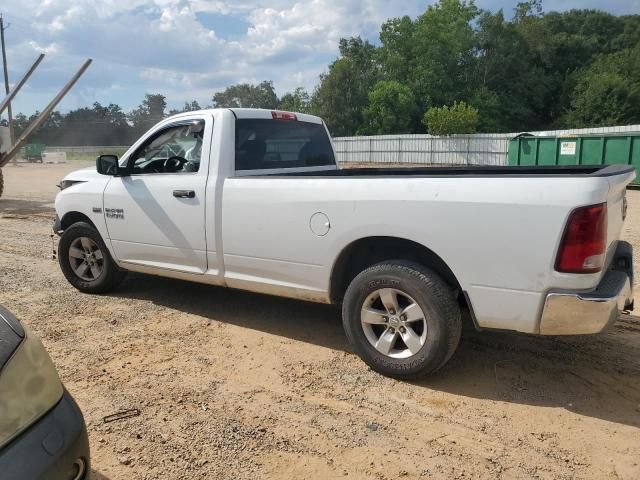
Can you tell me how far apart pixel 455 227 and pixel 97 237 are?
3816 mm

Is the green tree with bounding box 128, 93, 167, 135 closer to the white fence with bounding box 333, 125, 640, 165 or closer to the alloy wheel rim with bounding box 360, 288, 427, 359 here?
the white fence with bounding box 333, 125, 640, 165

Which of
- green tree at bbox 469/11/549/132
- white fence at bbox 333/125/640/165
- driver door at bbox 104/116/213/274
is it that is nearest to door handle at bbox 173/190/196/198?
driver door at bbox 104/116/213/274

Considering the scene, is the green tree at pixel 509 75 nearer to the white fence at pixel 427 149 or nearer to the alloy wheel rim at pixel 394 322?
the white fence at pixel 427 149

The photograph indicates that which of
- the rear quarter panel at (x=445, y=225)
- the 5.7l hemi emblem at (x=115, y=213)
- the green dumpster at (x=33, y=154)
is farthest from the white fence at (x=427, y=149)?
the green dumpster at (x=33, y=154)

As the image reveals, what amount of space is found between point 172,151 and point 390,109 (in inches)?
1652

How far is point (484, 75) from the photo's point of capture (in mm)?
51875

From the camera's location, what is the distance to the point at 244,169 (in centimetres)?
461

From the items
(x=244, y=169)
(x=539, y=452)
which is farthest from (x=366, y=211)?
(x=539, y=452)

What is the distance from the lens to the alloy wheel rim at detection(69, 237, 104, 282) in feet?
18.2

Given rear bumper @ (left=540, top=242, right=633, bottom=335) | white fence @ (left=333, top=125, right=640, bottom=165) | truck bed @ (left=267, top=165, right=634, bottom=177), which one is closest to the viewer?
rear bumper @ (left=540, top=242, right=633, bottom=335)

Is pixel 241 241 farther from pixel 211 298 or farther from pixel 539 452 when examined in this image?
pixel 539 452

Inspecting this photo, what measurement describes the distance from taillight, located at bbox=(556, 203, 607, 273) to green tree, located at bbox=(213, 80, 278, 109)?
8518cm

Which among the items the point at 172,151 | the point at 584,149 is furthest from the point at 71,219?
the point at 584,149

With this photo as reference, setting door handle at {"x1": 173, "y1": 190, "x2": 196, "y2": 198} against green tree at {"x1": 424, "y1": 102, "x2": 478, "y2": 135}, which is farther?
green tree at {"x1": 424, "y1": 102, "x2": 478, "y2": 135}
